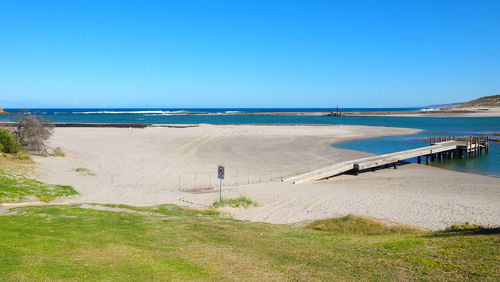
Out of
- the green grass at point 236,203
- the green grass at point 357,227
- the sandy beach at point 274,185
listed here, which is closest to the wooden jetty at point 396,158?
the sandy beach at point 274,185

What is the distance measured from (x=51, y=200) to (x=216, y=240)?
8.95 meters

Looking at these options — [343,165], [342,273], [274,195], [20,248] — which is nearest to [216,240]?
[342,273]

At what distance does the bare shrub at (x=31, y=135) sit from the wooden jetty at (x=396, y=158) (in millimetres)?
17565

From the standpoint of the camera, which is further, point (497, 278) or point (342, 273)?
point (342, 273)

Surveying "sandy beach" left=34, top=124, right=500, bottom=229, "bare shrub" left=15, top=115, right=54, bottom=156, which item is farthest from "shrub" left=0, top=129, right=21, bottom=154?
"sandy beach" left=34, top=124, right=500, bottom=229

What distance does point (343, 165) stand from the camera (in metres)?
26.2

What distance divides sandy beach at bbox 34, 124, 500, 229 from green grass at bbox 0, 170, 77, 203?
2.71 feet

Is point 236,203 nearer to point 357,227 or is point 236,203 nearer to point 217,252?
point 357,227

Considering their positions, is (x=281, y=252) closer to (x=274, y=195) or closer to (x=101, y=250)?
(x=101, y=250)

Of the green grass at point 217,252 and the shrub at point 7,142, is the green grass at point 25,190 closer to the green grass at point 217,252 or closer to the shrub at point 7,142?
the green grass at point 217,252

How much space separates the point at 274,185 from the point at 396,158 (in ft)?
42.1

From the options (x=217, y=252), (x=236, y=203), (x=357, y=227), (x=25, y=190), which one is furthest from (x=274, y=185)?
(x=217, y=252)

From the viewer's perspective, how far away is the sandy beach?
51.2 ft

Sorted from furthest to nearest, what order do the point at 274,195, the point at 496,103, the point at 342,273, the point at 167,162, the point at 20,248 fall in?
the point at 496,103
the point at 167,162
the point at 274,195
the point at 20,248
the point at 342,273
